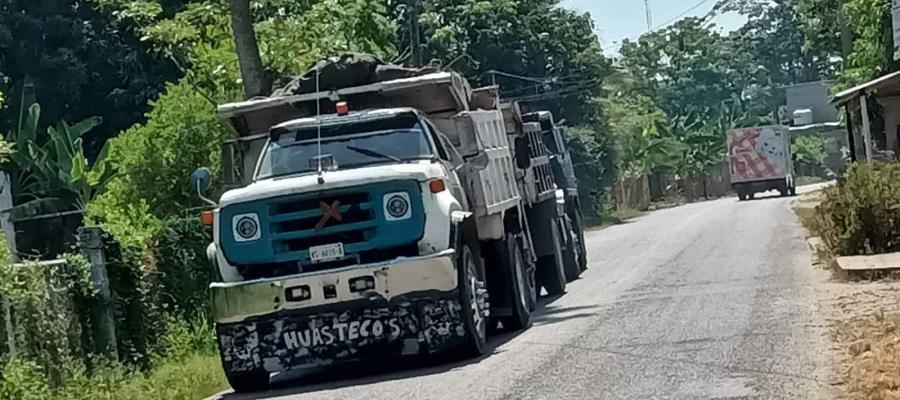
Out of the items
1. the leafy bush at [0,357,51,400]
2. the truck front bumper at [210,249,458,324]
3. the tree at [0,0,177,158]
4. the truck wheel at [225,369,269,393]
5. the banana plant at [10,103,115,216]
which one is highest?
the tree at [0,0,177,158]

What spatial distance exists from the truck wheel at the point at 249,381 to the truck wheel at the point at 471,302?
6.23 feet

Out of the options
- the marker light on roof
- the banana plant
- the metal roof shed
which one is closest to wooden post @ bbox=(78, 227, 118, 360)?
the marker light on roof

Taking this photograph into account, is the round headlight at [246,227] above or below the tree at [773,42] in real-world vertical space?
below

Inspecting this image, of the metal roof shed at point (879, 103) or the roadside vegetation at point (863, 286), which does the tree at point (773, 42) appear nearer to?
the metal roof shed at point (879, 103)

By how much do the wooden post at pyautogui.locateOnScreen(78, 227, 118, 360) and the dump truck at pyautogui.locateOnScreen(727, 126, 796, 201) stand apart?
4575 centimetres

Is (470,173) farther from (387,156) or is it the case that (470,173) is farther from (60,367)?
(60,367)

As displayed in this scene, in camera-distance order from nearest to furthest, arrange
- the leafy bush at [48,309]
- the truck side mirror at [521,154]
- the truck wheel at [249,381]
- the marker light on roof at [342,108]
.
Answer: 1. the truck wheel at [249,381]
2. the leafy bush at [48,309]
3. the marker light on roof at [342,108]
4. the truck side mirror at [521,154]

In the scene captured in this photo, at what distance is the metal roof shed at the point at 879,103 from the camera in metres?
26.6

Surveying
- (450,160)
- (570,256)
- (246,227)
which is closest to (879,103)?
(570,256)

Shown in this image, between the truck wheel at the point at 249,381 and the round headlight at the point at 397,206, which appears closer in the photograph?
the round headlight at the point at 397,206

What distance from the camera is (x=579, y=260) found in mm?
24344

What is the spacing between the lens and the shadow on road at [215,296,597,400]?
13141 millimetres

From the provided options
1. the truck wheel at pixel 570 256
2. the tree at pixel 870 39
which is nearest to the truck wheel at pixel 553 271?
the truck wheel at pixel 570 256

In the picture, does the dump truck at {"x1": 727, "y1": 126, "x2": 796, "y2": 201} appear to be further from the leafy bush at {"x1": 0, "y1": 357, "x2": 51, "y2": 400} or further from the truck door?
the leafy bush at {"x1": 0, "y1": 357, "x2": 51, "y2": 400}
